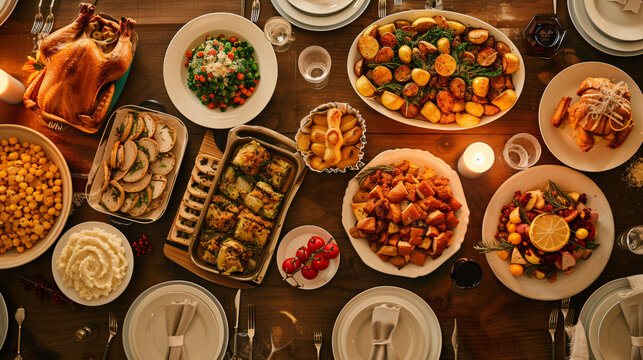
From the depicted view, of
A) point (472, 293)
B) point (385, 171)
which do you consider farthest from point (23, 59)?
point (472, 293)

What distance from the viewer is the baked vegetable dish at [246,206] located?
101 inches

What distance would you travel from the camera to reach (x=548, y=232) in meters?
2.43

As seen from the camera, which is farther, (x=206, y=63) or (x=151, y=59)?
(x=151, y=59)

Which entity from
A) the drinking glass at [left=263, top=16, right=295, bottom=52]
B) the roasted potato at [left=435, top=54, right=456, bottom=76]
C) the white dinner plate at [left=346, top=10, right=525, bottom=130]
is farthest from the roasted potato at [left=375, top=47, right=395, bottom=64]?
the drinking glass at [left=263, top=16, right=295, bottom=52]

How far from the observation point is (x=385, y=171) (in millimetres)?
2588

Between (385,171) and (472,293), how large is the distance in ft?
3.23

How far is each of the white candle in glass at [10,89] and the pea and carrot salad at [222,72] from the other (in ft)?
3.71

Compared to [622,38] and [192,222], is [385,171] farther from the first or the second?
[622,38]

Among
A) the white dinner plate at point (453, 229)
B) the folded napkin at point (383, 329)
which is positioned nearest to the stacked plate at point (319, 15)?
the white dinner plate at point (453, 229)

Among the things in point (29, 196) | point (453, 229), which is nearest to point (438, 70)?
point (453, 229)

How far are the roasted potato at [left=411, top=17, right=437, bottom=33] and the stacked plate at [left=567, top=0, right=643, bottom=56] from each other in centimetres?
100

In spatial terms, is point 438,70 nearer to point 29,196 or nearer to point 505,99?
point 505,99

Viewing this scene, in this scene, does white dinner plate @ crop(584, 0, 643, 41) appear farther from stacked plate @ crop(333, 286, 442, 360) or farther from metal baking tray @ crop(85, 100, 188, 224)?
metal baking tray @ crop(85, 100, 188, 224)

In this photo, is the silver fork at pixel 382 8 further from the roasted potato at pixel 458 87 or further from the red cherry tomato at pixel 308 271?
the red cherry tomato at pixel 308 271
